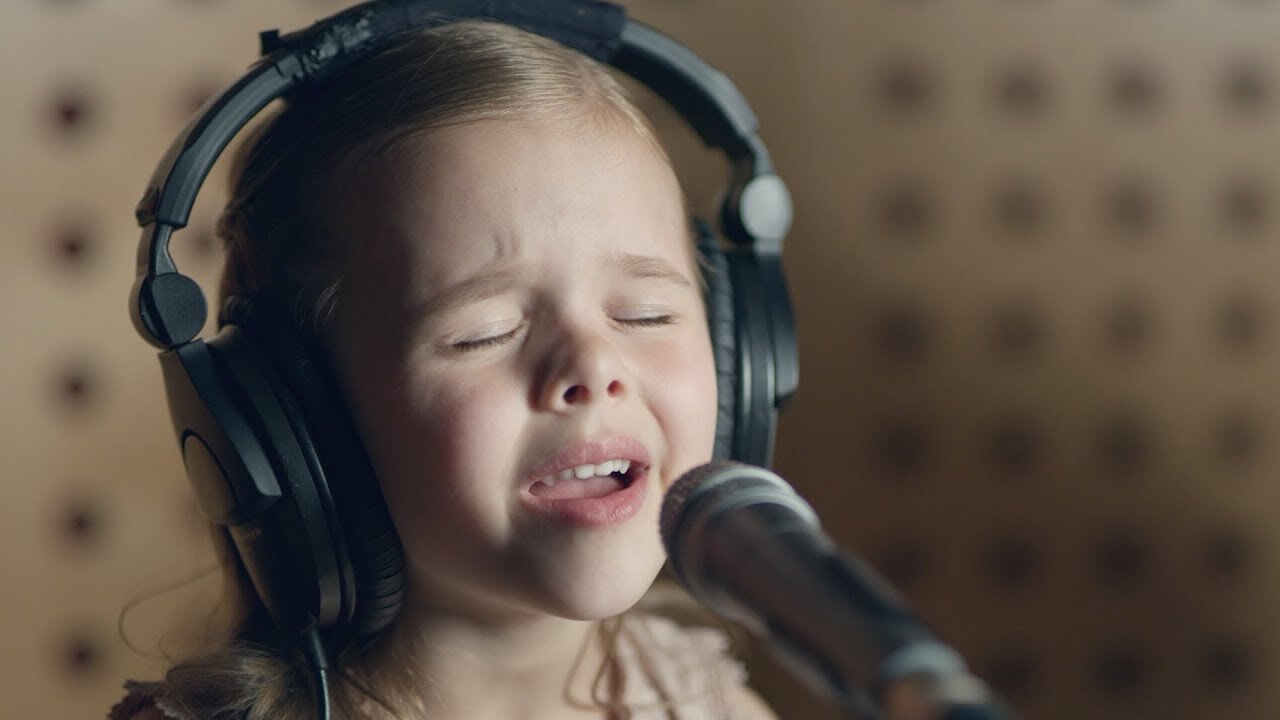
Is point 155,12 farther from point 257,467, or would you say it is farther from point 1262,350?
point 1262,350

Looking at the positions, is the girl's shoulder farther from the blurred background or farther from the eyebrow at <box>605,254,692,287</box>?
the eyebrow at <box>605,254,692,287</box>

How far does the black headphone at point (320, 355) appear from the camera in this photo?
679mm

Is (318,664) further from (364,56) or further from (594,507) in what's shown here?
(364,56)

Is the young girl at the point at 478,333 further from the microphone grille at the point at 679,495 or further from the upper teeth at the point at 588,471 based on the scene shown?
the microphone grille at the point at 679,495

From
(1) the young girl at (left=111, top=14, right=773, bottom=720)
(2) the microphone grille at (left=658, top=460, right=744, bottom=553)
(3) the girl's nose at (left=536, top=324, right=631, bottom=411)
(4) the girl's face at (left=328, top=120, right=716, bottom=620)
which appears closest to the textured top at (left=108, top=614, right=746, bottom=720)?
(1) the young girl at (left=111, top=14, right=773, bottom=720)

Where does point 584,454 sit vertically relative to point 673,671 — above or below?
above

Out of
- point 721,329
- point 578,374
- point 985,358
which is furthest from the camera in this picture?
point 985,358

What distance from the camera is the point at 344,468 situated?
72cm

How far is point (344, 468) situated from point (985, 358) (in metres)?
0.72

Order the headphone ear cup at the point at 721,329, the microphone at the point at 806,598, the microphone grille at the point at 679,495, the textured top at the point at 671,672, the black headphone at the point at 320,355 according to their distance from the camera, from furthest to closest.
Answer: the textured top at the point at 671,672
the headphone ear cup at the point at 721,329
the black headphone at the point at 320,355
the microphone grille at the point at 679,495
the microphone at the point at 806,598

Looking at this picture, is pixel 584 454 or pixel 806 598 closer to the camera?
pixel 806 598

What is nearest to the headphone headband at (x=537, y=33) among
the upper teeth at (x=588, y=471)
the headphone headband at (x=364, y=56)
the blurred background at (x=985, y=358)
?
the headphone headband at (x=364, y=56)

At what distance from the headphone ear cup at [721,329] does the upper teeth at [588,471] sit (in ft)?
0.27

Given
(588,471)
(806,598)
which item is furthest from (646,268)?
(806,598)
